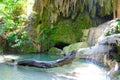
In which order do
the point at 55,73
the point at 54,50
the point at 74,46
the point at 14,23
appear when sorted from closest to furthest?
1. the point at 55,73
2. the point at 74,46
3. the point at 54,50
4. the point at 14,23

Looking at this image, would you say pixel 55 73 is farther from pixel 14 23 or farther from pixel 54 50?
pixel 14 23

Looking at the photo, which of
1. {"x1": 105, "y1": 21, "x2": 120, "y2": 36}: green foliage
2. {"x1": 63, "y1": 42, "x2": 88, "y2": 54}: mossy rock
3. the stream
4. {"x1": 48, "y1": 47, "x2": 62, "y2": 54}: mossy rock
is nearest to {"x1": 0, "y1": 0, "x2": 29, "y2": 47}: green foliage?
{"x1": 48, "y1": 47, "x2": 62, "y2": 54}: mossy rock

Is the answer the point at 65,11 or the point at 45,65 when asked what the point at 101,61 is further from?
the point at 65,11

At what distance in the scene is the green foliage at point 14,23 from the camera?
46.9 ft

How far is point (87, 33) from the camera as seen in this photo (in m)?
13.1

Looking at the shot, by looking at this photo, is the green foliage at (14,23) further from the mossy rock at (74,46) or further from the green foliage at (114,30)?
the green foliage at (114,30)

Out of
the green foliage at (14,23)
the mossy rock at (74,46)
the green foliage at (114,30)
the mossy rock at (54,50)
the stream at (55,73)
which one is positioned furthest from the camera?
the green foliage at (14,23)

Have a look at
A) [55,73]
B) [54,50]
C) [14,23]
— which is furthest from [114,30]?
[14,23]

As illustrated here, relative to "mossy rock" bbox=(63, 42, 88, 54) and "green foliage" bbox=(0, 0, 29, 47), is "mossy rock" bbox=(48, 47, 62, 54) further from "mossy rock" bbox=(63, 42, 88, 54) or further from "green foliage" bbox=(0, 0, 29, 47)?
"green foliage" bbox=(0, 0, 29, 47)

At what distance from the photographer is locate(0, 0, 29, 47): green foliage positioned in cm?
1430

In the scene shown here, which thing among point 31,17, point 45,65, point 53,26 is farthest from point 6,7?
point 45,65

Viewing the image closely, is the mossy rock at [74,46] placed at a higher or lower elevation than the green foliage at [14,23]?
lower

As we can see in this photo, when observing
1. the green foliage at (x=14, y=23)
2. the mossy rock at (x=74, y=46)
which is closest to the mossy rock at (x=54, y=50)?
the mossy rock at (x=74, y=46)

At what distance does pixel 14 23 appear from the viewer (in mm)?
15227
